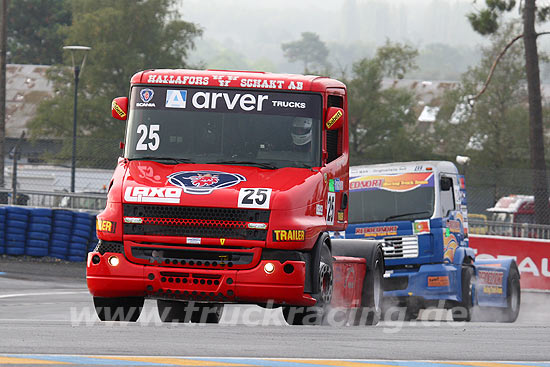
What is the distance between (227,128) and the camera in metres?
11.2

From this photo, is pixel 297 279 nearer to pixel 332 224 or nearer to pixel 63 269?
pixel 332 224

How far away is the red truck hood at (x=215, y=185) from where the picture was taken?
34.7 ft

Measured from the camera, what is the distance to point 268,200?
10.6m

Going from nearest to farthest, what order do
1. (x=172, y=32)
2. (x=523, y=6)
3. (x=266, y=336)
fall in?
(x=266, y=336) → (x=523, y=6) → (x=172, y=32)

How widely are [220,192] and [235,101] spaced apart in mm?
1248

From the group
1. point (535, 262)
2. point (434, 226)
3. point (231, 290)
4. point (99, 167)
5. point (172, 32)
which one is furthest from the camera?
point (172, 32)

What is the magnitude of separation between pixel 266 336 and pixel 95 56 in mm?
61776

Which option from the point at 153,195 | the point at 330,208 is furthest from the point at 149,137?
A: the point at 330,208

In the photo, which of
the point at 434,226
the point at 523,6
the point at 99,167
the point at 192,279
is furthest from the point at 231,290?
the point at 523,6

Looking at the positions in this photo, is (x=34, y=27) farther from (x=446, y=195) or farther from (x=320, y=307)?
(x=320, y=307)

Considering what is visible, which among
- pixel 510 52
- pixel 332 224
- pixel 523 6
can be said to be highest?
pixel 510 52

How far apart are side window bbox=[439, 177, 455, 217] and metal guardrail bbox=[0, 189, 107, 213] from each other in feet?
39.4

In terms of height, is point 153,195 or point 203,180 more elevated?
point 203,180

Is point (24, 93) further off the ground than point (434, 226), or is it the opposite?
point (24, 93)
